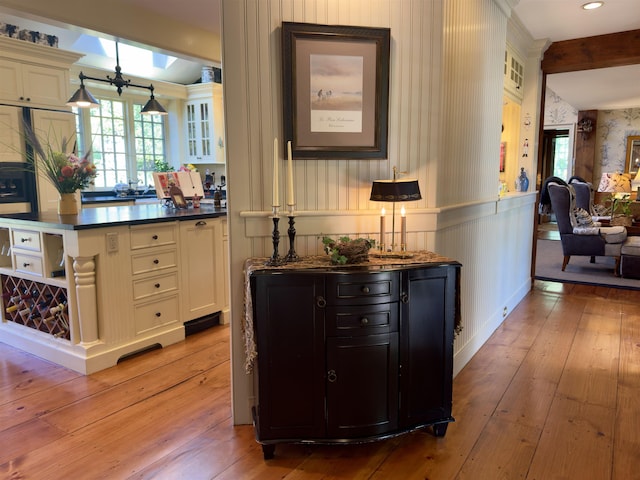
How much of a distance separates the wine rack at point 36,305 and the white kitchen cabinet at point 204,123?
164 inches

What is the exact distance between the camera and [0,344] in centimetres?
346

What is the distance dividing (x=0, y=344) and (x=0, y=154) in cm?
195

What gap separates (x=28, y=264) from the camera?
10.4 ft

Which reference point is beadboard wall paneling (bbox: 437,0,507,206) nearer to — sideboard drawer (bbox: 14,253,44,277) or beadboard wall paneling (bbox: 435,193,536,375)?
beadboard wall paneling (bbox: 435,193,536,375)

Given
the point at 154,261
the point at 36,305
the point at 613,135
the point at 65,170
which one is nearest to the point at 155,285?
the point at 154,261

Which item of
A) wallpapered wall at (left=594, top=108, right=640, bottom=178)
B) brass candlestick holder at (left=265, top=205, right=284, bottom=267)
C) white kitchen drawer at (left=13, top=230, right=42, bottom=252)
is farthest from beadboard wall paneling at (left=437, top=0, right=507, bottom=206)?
wallpapered wall at (left=594, top=108, right=640, bottom=178)

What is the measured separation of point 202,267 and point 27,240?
47.2 inches

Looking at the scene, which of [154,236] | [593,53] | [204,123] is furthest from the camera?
[204,123]

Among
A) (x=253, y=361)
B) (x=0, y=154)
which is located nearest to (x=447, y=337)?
(x=253, y=361)

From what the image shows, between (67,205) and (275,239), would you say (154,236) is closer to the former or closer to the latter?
(67,205)

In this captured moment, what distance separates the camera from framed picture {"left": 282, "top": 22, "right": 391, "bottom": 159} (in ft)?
7.21

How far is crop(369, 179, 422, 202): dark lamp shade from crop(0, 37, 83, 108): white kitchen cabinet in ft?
13.6

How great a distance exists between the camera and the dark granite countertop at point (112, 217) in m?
2.91

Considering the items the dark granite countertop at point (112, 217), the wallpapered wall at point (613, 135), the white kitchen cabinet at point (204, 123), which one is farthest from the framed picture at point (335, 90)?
the wallpapered wall at point (613, 135)
